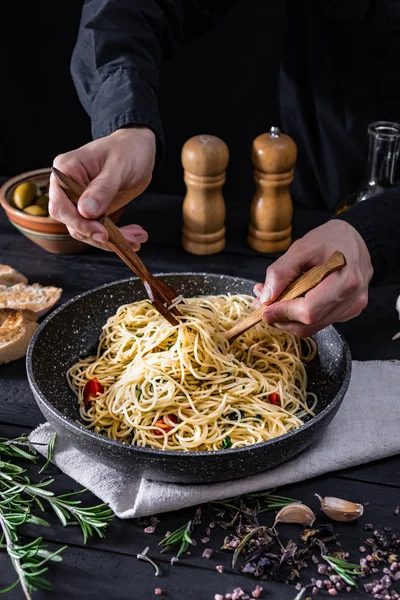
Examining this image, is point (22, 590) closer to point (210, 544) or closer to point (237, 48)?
point (210, 544)

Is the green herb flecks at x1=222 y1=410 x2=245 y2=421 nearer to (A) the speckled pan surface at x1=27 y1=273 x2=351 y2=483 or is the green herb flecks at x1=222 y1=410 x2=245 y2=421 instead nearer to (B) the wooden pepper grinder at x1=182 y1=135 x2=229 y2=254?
(A) the speckled pan surface at x1=27 y1=273 x2=351 y2=483

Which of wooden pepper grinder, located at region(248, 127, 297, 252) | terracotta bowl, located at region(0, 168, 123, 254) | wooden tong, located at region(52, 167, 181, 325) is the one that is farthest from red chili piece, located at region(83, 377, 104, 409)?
wooden pepper grinder, located at region(248, 127, 297, 252)

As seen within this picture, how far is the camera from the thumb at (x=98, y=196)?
175 centimetres

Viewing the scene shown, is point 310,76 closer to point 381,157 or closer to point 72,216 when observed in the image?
point 381,157

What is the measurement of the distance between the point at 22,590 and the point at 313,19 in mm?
2215

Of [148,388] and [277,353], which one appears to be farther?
[277,353]

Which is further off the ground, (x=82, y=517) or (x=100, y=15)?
(x=100, y=15)

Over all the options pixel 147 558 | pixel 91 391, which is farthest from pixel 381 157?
pixel 147 558

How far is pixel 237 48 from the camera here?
3338 millimetres

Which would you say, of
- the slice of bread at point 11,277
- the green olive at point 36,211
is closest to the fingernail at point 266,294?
the slice of bread at point 11,277

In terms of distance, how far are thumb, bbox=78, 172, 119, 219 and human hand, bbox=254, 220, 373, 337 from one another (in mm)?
430

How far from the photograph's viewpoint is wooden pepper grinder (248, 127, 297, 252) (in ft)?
8.45

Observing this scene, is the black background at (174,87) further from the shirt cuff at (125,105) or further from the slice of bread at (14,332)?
the slice of bread at (14,332)

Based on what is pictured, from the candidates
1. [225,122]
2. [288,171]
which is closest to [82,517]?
[288,171]
